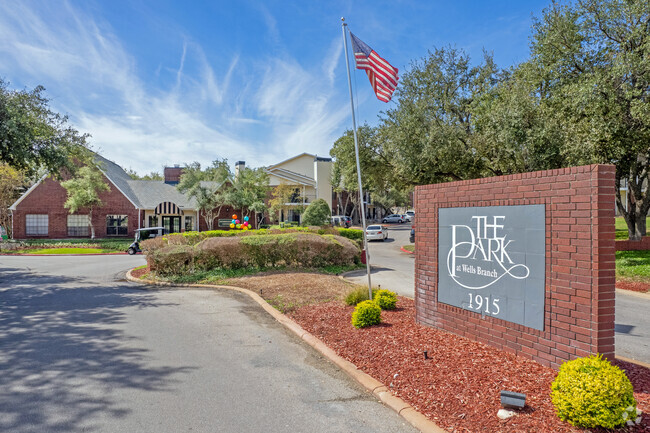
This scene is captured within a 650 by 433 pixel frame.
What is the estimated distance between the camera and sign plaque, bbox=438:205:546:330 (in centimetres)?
498

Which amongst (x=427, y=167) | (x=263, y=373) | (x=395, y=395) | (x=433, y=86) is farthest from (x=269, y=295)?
(x=433, y=86)

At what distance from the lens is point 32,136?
14484 mm

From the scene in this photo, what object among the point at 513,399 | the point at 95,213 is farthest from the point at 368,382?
the point at 95,213

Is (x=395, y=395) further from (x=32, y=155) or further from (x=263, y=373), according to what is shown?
(x=32, y=155)

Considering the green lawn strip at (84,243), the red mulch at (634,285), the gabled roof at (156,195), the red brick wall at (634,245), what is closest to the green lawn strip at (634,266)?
the red mulch at (634,285)

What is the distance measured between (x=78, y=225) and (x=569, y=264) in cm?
3907

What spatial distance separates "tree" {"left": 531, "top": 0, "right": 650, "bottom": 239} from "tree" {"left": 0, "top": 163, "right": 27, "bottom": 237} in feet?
126

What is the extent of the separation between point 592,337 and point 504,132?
1304cm

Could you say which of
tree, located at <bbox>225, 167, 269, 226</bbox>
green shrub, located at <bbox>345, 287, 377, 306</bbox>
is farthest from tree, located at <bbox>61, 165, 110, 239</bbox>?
green shrub, located at <bbox>345, 287, 377, 306</bbox>

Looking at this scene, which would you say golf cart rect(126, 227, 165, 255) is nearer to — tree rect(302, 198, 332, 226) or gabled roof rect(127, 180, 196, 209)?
gabled roof rect(127, 180, 196, 209)

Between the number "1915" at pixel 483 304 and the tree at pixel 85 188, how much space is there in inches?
1281

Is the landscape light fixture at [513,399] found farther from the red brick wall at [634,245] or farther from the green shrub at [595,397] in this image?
the red brick wall at [634,245]

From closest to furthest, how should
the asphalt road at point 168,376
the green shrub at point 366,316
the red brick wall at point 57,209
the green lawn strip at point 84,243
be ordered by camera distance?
the asphalt road at point 168,376 < the green shrub at point 366,316 < the green lawn strip at point 84,243 < the red brick wall at point 57,209

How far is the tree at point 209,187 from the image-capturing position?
35.8 metres
